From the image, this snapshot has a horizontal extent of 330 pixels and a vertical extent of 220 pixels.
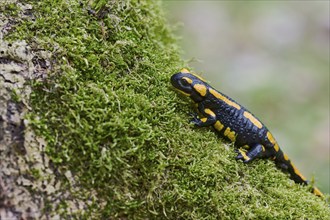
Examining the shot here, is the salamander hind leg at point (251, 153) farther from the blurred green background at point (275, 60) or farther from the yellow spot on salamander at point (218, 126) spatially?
the blurred green background at point (275, 60)

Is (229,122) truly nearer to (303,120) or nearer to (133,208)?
(133,208)

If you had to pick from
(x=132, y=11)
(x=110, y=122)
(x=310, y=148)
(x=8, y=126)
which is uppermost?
(x=132, y=11)

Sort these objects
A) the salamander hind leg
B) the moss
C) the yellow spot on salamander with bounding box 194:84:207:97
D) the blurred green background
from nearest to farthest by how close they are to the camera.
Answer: the moss, the salamander hind leg, the yellow spot on salamander with bounding box 194:84:207:97, the blurred green background

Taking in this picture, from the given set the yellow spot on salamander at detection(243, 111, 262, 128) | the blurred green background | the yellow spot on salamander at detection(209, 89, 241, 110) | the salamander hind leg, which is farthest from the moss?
the blurred green background

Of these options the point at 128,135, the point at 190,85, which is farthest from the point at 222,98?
the point at 128,135

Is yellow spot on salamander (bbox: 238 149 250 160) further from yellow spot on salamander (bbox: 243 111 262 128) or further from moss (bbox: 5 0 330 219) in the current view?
yellow spot on salamander (bbox: 243 111 262 128)

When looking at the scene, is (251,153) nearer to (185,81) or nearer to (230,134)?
(230,134)

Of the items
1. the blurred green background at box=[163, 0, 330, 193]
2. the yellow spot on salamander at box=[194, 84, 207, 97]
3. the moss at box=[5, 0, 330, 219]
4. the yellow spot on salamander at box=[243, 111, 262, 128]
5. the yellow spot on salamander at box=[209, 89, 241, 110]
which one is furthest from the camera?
the blurred green background at box=[163, 0, 330, 193]

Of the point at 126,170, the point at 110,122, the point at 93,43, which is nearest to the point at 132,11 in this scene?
the point at 93,43
